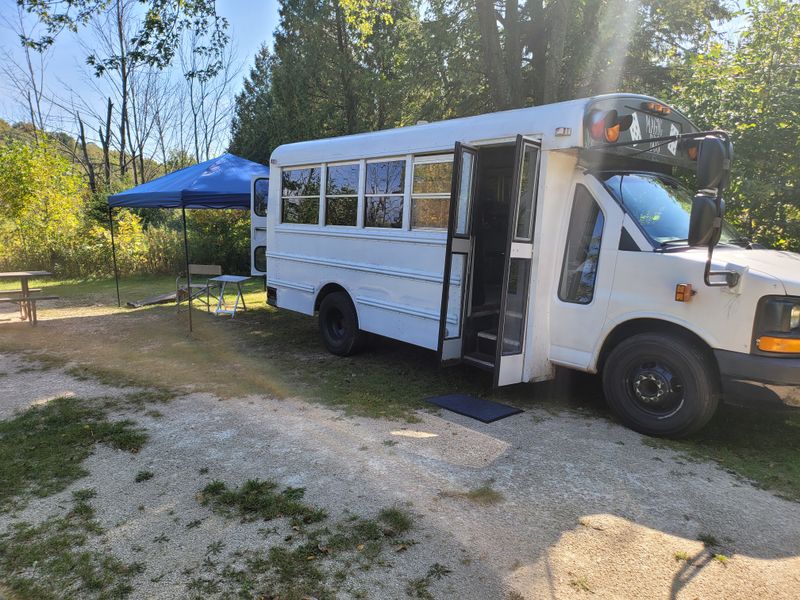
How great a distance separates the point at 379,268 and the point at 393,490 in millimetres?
3031

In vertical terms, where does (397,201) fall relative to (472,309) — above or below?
above

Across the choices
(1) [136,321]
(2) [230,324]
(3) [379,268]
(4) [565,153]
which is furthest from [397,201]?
(1) [136,321]

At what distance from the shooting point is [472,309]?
534 cm

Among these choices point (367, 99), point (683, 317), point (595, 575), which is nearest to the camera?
point (595, 575)

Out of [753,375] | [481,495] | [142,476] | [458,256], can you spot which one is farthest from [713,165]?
[142,476]

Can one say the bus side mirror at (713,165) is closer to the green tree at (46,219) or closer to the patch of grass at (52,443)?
the patch of grass at (52,443)

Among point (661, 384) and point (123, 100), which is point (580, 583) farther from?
point (123, 100)

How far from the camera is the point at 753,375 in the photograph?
3.51 m

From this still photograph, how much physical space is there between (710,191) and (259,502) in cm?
358

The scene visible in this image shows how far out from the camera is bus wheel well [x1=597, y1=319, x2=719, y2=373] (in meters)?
3.86

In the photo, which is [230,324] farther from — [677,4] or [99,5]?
[677,4]

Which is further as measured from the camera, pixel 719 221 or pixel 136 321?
pixel 136 321

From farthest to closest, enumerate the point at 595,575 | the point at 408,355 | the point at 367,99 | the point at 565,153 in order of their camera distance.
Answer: the point at 367,99
the point at 408,355
the point at 565,153
the point at 595,575

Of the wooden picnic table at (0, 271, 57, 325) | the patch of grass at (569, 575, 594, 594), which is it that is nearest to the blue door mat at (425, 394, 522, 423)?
the patch of grass at (569, 575, 594, 594)
